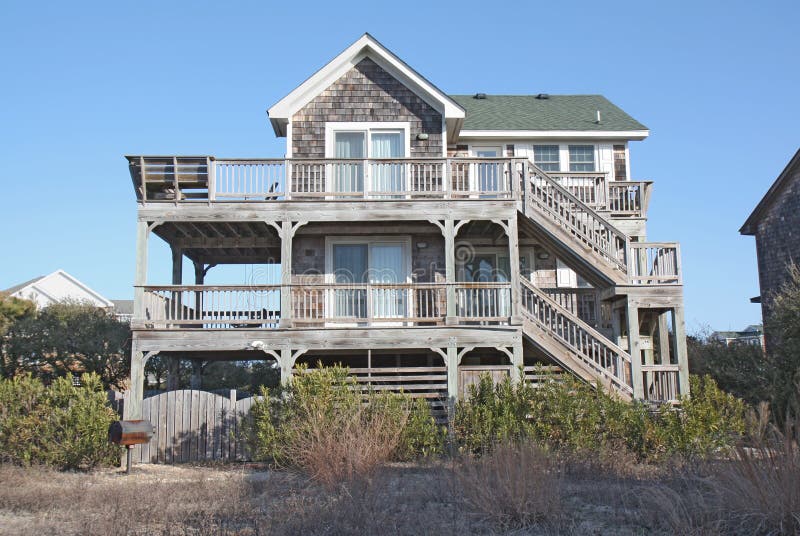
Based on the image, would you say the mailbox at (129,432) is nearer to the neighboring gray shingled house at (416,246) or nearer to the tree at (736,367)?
the neighboring gray shingled house at (416,246)

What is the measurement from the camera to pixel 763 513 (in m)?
7.55

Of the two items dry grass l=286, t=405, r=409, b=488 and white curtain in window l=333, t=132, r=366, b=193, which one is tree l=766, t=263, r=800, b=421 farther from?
white curtain in window l=333, t=132, r=366, b=193

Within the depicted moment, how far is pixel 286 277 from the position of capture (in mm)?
17391

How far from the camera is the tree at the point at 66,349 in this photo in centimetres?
2559

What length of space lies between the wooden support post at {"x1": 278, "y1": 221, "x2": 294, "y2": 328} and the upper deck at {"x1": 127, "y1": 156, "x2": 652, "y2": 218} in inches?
30.0

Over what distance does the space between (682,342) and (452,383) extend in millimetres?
4741

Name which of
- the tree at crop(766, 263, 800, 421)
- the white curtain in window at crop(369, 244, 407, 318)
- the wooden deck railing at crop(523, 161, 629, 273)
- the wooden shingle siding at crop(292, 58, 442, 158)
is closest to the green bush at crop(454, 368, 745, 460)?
the wooden deck railing at crop(523, 161, 629, 273)

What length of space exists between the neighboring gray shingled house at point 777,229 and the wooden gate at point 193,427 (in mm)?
16859

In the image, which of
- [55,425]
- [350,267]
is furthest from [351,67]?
[55,425]

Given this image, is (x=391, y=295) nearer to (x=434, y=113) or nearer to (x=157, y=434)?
(x=434, y=113)

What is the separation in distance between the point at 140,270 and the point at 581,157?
38.0 feet

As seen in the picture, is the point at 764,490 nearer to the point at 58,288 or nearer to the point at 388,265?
the point at 388,265

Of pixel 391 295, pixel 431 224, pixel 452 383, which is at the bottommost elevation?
pixel 452 383

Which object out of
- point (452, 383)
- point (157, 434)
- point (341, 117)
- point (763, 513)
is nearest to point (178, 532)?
point (763, 513)
